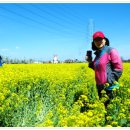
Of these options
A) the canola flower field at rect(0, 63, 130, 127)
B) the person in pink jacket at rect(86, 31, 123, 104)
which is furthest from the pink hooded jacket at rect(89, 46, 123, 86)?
the canola flower field at rect(0, 63, 130, 127)

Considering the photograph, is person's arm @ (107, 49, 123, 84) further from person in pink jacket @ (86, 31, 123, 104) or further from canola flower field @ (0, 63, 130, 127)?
canola flower field @ (0, 63, 130, 127)

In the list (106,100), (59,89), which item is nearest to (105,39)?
(106,100)

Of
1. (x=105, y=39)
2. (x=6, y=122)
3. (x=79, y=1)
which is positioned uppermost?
(x=79, y=1)

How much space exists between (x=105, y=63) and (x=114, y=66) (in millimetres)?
130

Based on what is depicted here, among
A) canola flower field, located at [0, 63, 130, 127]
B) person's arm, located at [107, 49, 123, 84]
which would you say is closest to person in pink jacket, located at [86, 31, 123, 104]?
person's arm, located at [107, 49, 123, 84]

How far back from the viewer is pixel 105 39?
5.70 metres

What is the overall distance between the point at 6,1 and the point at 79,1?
91 cm

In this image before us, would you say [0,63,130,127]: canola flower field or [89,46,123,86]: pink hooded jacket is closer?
[0,63,130,127]: canola flower field

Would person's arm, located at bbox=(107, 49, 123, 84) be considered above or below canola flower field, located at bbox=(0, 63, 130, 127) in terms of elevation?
above

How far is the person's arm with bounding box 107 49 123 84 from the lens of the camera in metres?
5.64

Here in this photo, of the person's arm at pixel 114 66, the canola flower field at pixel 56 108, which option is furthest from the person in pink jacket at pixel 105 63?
the canola flower field at pixel 56 108

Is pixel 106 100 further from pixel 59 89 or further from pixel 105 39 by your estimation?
pixel 59 89

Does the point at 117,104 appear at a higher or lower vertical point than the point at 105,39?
lower

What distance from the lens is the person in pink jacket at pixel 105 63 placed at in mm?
5641
